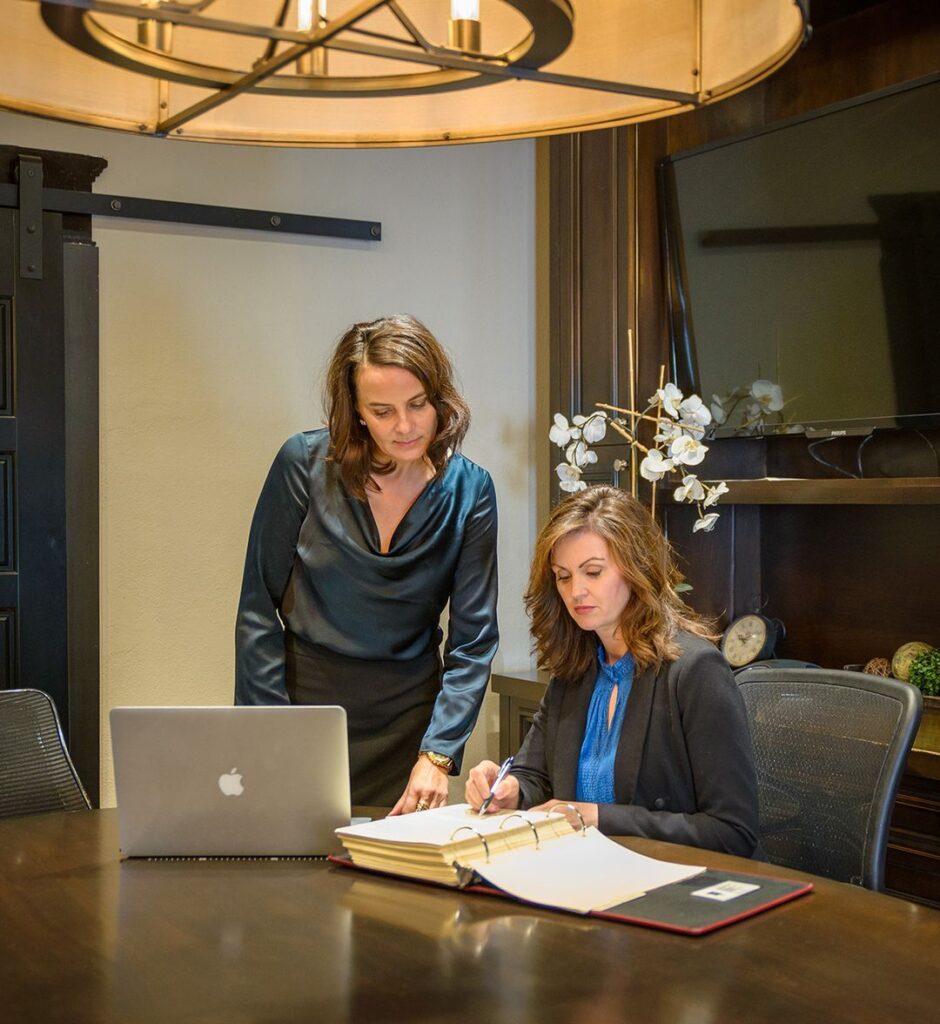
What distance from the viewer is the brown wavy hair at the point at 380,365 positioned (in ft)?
7.51

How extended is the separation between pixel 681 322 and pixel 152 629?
1.65 m

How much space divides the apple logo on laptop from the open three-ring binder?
5.9 inches

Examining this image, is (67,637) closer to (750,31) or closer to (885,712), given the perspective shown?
(885,712)

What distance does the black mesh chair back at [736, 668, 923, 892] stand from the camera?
188 centimetres

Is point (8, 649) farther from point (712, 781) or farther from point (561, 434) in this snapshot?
point (712, 781)

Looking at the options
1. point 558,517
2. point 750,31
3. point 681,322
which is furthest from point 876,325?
point 750,31

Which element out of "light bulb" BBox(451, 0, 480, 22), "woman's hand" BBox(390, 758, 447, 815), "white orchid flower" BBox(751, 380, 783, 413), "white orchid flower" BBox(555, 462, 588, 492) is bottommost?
"woman's hand" BBox(390, 758, 447, 815)

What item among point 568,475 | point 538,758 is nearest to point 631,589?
point 538,758

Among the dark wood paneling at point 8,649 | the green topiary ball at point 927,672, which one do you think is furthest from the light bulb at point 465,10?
the dark wood paneling at point 8,649

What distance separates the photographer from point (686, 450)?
10.2 feet

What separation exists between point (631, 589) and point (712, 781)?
341 mm

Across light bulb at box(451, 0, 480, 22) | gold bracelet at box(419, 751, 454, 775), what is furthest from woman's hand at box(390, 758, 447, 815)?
light bulb at box(451, 0, 480, 22)

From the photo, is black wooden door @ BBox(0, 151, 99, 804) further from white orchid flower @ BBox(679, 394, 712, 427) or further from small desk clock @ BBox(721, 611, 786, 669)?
small desk clock @ BBox(721, 611, 786, 669)

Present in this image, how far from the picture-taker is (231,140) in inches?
63.4
